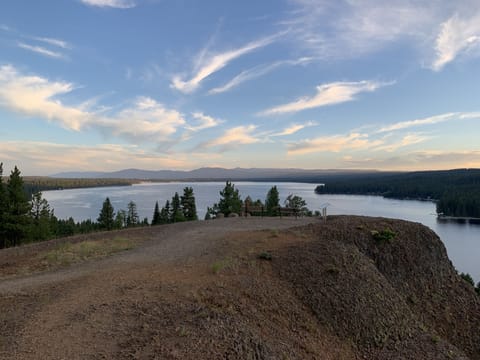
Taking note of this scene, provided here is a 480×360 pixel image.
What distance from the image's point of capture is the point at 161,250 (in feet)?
35.9

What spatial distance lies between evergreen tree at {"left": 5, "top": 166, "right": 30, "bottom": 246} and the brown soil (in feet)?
48.3

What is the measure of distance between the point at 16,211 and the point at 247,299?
24877 millimetres

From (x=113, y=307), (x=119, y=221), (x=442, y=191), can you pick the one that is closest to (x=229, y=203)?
(x=119, y=221)

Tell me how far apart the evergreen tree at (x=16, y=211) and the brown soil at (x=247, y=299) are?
14708 millimetres

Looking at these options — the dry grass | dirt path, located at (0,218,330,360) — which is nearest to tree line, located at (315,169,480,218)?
the dry grass

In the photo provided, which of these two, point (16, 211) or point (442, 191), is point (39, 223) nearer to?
point (16, 211)

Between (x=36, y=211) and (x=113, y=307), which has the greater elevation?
(x=113, y=307)

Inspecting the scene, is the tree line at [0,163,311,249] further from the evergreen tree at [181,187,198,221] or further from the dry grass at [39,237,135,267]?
the dry grass at [39,237,135,267]

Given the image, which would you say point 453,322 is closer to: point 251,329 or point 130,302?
point 251,329

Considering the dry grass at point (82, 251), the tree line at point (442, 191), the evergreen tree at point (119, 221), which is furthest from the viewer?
the tree line at point (442, 191)

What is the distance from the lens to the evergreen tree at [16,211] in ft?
78.9

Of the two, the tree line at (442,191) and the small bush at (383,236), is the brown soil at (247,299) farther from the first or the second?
the tree line at (442,191)

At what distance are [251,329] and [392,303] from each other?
5.51 metres

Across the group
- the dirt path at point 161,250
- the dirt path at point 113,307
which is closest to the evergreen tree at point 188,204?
the dirt path at point 161,250
